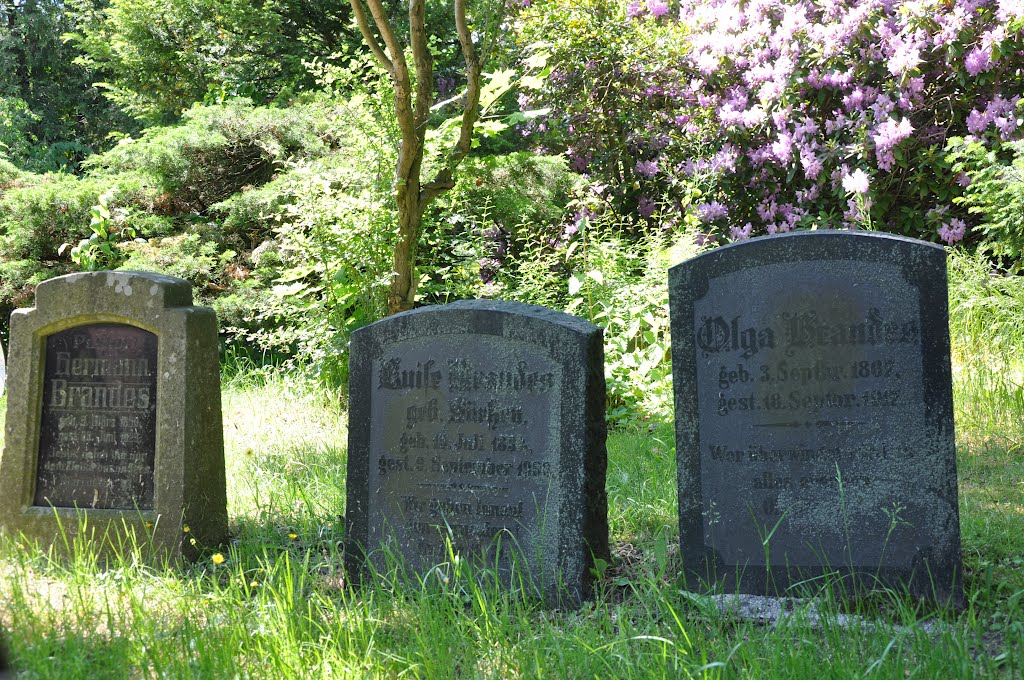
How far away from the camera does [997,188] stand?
6906 millimetres

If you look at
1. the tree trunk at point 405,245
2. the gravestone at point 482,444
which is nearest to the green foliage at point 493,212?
the tree trunk at point 405,245

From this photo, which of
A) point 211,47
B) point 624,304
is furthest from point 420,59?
point 211,47

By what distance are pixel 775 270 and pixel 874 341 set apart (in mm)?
413

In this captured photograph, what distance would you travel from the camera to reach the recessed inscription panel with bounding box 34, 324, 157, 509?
4.00 metres

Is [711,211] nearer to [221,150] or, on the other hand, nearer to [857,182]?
[857,182]

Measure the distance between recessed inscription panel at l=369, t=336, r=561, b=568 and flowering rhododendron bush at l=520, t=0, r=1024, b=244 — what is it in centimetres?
477

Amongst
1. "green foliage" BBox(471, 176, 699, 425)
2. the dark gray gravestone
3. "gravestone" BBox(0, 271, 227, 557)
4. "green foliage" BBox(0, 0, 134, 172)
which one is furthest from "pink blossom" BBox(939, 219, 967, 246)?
"green foliage" BBox(0, 0, 134, 172)

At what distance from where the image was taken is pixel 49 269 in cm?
904

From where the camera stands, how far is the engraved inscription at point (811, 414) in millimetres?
3141

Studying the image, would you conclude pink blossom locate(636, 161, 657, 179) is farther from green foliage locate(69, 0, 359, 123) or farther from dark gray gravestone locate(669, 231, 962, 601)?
dark gray gravestone locate(669, 231, 962, 601)

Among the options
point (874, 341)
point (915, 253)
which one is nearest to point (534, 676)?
point (874, 341)

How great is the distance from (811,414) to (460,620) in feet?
4.60

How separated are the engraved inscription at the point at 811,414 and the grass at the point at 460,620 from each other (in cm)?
26

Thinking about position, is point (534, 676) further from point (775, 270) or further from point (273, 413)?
point (273, 413)
